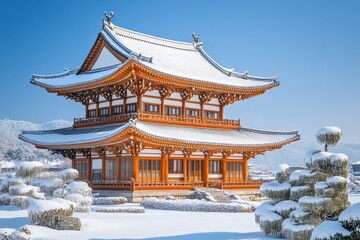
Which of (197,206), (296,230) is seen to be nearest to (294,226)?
(296,230)

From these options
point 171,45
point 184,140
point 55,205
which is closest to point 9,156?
point 171,45

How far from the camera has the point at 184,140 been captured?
130 ft

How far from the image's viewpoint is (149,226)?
23.9 m

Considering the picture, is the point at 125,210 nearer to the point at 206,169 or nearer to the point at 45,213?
the point at 45,213

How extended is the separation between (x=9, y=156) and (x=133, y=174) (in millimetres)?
131392

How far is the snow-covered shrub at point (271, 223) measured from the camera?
20.0 m

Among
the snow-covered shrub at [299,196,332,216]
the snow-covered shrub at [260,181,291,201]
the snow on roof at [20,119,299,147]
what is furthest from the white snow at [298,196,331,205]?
the snow on roof at [20,119,299,147]

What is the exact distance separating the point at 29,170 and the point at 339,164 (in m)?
19.5

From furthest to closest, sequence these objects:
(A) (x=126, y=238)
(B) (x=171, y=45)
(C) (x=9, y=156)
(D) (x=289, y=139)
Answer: (C) (x=9, y=156), (B) (x=171, y=45), (D) (x=289, y=139), (A) (x=126, y=238)

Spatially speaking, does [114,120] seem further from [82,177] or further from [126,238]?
[126,238]

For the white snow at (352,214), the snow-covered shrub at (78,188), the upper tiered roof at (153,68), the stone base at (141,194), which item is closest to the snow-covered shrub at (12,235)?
the snow-covered shrub at (78,188)

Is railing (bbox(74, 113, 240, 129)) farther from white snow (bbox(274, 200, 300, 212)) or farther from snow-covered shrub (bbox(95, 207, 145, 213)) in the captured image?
white snow (bbox(274, 200, 300, 212))

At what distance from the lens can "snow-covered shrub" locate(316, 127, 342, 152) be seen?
19.7 m

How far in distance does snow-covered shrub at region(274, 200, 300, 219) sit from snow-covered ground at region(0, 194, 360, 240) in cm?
118
